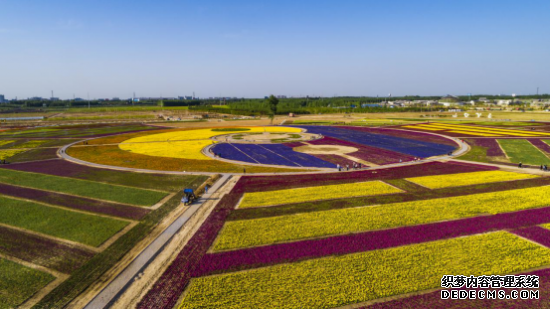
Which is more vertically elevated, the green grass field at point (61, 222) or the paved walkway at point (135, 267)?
the green grass field at point (61, 222)

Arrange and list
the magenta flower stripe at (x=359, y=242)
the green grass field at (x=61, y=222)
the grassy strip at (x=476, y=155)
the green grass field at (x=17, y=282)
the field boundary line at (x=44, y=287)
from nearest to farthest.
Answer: the field boundary line at (x=44, y=287) → the green grass field at (x=17, y=282) → the magenta flower stripe at (x=359, y=242) → the green grass field at (x=61, y=222) → the grassy strip at (x=476, y=155)

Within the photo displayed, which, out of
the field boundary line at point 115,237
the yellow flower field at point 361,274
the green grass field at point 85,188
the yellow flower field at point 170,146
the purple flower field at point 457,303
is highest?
the yellow flower field at point 170,146

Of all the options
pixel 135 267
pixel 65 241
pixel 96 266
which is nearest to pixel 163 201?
pixel 65 241

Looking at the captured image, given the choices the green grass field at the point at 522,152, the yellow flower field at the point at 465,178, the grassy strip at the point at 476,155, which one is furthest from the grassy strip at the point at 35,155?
the green grass field at the point at 522,152

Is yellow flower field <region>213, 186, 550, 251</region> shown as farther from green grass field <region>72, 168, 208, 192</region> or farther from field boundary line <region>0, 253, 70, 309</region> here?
green grass field <region>72, 168, 208, 192</region>

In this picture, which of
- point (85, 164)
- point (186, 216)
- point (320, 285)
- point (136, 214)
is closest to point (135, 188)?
point (136, 214)

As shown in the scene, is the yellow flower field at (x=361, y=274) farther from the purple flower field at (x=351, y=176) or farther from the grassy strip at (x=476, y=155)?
the grassy strip at (x=476, y=155)

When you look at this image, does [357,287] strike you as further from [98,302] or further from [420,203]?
[420,203]

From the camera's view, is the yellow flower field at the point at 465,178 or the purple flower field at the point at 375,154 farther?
the purple flower field at the point at 375,154
